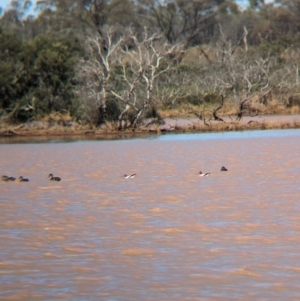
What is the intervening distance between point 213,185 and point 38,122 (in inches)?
769

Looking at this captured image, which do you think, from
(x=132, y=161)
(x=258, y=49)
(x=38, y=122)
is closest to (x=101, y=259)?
(x=132, y=161)

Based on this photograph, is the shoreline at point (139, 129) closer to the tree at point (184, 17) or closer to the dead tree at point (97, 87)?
the dead tree at point (97, 87)

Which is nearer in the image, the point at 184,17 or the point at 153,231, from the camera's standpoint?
the point at 153,231

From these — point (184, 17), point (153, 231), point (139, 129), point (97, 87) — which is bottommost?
point (139, 129)

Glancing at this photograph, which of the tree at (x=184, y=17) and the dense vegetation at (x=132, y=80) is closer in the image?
the dense vegetation at (x=132, y=80)

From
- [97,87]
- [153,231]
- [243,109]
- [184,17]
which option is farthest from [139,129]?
[184,17]

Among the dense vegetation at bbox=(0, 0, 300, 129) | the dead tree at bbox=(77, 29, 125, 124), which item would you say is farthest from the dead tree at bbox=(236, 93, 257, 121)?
the dead tree at bbox=(77, 29, 125, 124)

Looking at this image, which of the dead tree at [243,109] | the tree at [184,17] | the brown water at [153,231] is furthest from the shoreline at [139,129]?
the tree at [184,17]

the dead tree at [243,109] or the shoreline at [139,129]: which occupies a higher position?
the dead tree at [243,109]

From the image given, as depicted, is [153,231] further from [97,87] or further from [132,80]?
[132,80]

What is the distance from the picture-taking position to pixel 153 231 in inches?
384

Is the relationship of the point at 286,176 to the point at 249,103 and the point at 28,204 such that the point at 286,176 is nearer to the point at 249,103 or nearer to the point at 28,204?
the point at 28,204

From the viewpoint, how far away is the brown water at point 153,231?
7.26 m

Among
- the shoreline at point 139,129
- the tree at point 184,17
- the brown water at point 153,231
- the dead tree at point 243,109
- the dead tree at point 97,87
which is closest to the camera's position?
the brown water at point 153,231
